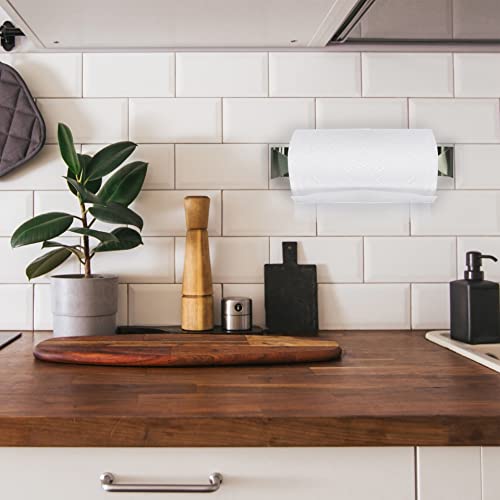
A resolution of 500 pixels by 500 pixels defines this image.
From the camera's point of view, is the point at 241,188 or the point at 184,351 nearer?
the point at 184,351

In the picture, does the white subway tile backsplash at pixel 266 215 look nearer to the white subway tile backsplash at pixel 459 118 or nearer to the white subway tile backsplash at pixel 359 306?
the white subway tile backsplash at pixel 359 306

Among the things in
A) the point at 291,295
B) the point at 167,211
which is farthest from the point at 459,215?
the point at 167,211

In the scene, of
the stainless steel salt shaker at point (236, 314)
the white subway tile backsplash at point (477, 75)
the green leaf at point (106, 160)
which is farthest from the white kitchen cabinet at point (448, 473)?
the white subway tile backsplash at point (477, 75)

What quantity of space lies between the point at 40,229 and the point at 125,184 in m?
0.20

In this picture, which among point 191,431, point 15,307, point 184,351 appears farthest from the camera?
point 15,307

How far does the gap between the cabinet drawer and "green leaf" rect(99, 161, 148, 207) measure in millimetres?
615

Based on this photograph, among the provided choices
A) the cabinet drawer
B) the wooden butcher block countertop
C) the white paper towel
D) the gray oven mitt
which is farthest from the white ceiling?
the cabinet drawer

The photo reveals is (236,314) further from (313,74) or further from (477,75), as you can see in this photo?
(477,75)

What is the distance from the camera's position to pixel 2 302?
1363 mm

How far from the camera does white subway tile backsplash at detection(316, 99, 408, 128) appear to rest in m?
1.38

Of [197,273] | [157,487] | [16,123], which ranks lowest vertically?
[157,487]

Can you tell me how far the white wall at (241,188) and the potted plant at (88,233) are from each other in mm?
97

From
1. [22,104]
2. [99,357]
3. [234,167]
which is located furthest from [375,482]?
[22,104]

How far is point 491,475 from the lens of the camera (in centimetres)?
76
